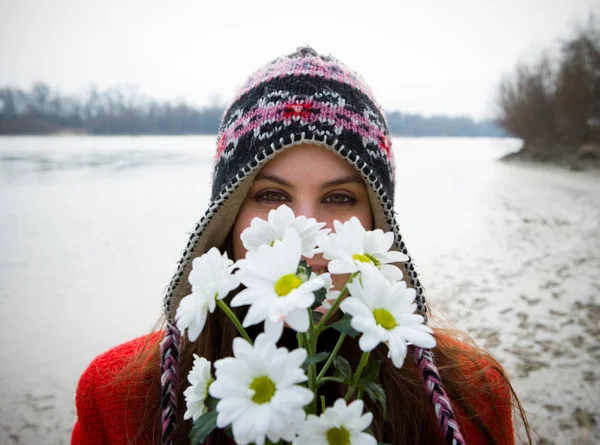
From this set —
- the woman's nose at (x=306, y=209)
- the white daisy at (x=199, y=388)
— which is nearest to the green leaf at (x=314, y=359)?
the white daisy at (x=199, y=388)

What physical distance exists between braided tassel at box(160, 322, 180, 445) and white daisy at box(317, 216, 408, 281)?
47 cm

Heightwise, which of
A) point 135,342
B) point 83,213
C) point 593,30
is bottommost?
point 83,213

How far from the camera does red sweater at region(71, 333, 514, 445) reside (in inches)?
50.3

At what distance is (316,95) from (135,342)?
122cm

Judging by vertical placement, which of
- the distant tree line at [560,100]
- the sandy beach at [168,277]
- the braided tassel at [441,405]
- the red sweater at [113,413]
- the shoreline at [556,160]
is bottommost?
the sandy beach at [168,277]

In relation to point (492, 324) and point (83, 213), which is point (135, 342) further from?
point (83, 213)

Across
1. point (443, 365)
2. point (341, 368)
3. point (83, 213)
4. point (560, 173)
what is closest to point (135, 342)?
point (443, 365)

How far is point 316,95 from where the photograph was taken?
129 centimetres

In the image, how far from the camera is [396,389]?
1.26m

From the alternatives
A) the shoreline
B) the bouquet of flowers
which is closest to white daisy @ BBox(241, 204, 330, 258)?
the bouquet of flowers

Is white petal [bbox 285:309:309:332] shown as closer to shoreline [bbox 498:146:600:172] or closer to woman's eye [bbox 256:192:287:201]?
woman's eye [bbox 256:192:287:201]

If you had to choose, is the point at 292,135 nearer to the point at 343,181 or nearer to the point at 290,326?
the point at 343,181

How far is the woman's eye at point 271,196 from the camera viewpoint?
1.33 meters

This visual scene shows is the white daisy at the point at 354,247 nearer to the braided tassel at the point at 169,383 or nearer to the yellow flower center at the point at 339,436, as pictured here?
the yellow flower center at the point at 339,436
